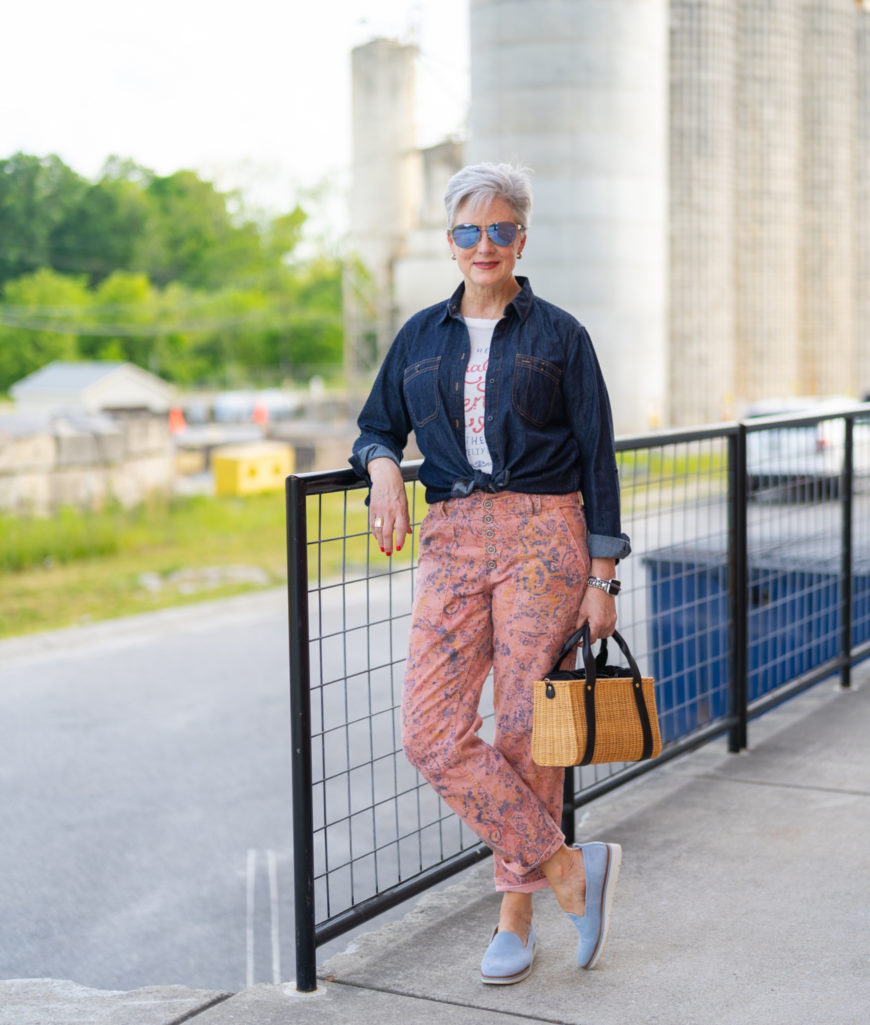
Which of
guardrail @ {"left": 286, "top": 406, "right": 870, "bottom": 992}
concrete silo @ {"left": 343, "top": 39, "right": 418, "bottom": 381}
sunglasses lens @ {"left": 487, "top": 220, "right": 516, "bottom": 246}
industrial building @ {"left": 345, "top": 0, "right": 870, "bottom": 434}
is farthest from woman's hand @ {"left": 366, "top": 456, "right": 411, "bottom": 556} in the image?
concrete silo @ {"left": 343, "top": 39, "right": 418, "bottom": 381}

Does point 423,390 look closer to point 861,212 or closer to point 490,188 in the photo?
point 490,188

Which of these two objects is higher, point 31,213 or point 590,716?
point 31,213

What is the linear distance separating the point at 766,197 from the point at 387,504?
119 feet

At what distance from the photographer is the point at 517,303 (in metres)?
2.88

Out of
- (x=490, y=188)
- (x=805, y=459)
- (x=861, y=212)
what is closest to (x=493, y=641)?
(x=490, y=188)

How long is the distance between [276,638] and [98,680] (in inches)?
67.0

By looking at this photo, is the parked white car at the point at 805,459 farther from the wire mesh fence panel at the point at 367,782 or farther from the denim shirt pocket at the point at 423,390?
the denim shirt pocket at the point at 423,390

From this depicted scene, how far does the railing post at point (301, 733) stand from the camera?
9.78 ft

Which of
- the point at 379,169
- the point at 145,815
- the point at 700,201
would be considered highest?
the point at 379,169

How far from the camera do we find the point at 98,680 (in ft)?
28.1

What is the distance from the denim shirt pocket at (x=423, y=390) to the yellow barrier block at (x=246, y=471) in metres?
18.9

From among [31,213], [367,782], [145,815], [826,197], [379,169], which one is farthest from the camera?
[31,213]

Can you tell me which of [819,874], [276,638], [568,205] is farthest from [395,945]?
[568,205]

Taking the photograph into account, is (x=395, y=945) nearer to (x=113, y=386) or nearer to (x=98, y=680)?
(x=98, y=680)
